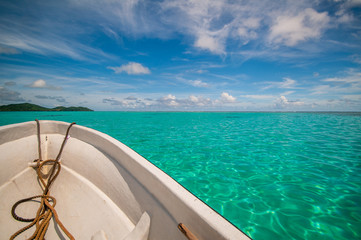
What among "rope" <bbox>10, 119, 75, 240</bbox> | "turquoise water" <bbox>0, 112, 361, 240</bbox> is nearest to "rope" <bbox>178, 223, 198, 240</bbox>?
"rope" <bbox>10, 119, 75, 240</bbox>

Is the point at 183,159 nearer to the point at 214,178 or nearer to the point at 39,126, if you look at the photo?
the point at 214,178

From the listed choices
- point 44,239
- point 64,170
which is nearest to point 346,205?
point 44,239

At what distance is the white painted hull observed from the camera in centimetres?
129

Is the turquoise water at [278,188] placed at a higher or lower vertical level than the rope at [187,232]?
lower

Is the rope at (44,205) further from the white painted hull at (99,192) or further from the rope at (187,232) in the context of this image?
the rope at (187,232)

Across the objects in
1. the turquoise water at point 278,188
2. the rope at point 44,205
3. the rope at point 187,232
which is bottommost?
the turquoise water at point 278,188

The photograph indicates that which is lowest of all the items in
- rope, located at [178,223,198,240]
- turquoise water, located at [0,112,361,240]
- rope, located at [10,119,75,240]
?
turquoise water, located at [0,112,361,240]

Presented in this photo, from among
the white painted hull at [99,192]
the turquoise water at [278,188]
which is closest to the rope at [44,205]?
the white painted hull at [99,192]

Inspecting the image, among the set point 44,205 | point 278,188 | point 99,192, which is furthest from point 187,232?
point 278,188

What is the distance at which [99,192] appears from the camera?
2.38m

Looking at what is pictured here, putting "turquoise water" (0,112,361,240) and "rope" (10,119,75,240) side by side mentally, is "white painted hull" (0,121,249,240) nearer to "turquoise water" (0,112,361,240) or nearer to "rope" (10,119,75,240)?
"rope" (10,119,75,240)

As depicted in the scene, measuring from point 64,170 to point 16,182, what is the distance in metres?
0.68

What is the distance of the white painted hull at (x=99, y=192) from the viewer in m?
1.29

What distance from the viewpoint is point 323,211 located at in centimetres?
325
